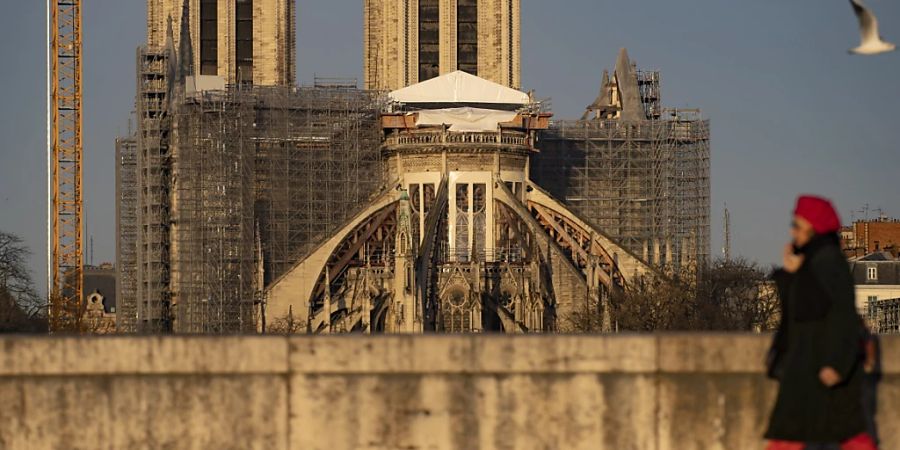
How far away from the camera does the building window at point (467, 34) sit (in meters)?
95.9

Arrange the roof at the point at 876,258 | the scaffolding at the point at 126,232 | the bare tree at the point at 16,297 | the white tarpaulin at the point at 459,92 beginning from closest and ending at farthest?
the bare tree at the point at 16,297 < the white tarpaulin at the point at 459,92 < the scaffolding at the point at 126,232 < the roof at the point at 876,258

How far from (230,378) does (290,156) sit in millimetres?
64860

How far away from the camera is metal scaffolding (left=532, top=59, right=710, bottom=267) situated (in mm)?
86000

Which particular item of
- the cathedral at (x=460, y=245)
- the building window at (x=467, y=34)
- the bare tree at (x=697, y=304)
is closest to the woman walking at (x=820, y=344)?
the bare tree at (x=697, y=304)

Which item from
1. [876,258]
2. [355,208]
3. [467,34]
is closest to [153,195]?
[355,208]

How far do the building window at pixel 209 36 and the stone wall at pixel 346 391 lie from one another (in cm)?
7806

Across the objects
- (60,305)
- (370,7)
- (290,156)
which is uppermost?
(370,7)

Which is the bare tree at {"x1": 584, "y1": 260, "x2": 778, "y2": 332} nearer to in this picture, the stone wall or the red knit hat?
the stone wall

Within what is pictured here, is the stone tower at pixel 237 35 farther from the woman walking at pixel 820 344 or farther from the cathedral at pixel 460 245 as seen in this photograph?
the woman walking at pixel 820 344

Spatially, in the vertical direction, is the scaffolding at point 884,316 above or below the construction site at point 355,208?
below

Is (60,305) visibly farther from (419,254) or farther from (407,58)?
(407,58)

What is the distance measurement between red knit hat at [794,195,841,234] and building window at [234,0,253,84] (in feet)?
268

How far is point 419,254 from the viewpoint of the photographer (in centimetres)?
7569

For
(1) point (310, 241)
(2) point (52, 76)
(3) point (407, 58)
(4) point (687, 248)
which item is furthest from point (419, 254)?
(2) point (52, 76)
